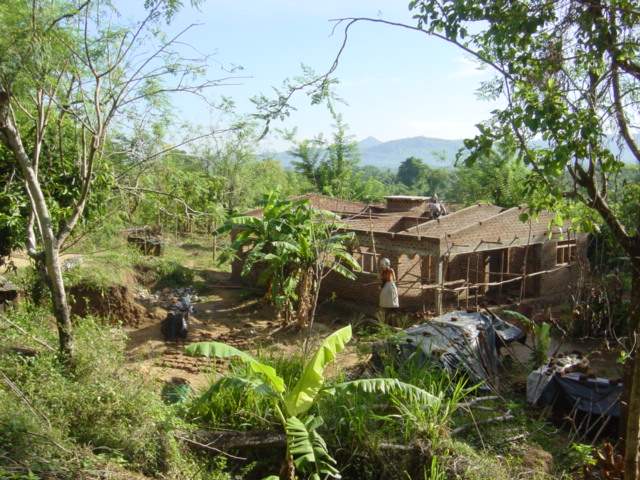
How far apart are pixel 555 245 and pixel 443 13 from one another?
544 inches

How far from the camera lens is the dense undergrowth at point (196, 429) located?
4859mm

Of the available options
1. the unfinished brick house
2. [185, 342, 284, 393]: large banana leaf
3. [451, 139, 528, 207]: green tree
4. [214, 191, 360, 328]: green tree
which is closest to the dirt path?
[214, 191, 360, 328]: green tree

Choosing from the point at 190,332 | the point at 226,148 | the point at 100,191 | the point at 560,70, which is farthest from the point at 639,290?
the point at 226,148

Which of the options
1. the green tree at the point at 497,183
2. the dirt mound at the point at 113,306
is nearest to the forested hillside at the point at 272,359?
the dirt mound at the point at 113,306

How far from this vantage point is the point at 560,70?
19.2 ft

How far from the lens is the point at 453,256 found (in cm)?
1410

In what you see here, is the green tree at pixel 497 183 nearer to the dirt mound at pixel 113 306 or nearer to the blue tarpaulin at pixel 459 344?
the blue tarpaulin at pixel 459 344

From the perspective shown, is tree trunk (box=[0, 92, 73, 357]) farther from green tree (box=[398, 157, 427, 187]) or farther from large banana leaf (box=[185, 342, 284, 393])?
green tree (box=[398, 157, 427, 187])

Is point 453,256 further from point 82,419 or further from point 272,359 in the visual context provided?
point 82,419

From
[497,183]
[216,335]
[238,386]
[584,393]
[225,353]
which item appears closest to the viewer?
[238,386]

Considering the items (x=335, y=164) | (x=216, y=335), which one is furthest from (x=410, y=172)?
(x=216, y=335)

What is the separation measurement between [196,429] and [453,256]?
9518 millimetres

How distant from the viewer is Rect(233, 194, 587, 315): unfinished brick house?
13.5 m

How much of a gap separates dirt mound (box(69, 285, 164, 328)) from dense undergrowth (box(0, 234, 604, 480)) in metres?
4.69
